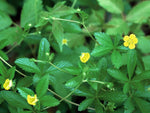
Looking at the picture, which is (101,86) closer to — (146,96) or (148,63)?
(146,96)

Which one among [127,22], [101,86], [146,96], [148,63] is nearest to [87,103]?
[101,86]

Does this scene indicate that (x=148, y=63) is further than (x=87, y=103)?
Yes

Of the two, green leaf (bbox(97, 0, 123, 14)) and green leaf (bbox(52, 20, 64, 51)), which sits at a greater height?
green leaf (bbox(97, 0, 123, 14))

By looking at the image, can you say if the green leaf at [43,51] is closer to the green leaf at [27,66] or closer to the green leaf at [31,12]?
the green leaf at [27,66]

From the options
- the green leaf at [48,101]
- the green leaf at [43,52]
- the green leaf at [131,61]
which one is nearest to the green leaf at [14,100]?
the green leaf at [48,101]

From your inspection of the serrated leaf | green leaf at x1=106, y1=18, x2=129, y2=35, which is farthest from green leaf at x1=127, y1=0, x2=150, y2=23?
the serrated leaf

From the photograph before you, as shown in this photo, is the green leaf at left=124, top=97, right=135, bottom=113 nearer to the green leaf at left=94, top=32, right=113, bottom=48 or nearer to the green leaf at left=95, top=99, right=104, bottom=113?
the green leaf at left=95, top=99, right=104, bottom=113
